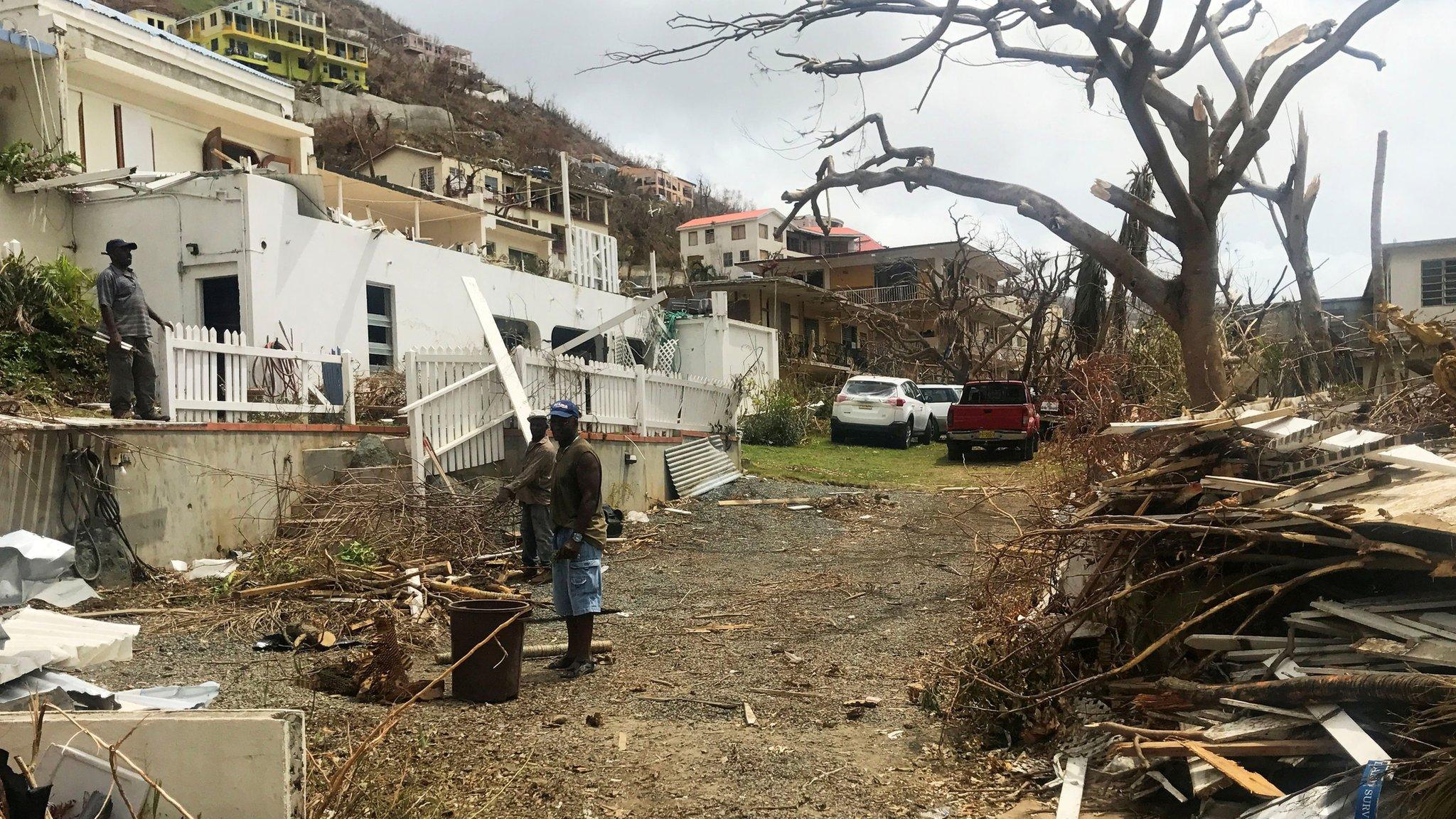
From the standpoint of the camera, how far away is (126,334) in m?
9.41

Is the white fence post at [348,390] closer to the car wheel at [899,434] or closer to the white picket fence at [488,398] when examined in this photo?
the white picket fence at [488,398]

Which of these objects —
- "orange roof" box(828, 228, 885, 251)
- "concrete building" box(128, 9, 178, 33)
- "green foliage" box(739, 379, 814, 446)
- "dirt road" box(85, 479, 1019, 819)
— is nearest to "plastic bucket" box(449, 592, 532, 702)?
"dirt road" box(85, 479, 1019, 819)

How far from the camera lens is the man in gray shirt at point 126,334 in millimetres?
9219

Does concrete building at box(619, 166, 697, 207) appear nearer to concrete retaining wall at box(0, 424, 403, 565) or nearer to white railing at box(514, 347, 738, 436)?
white railing at box(514, 347, 738, 436)

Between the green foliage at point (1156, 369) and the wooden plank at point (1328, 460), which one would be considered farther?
the green foliage at point (1156, 369)

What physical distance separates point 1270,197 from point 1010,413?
8.06 metres

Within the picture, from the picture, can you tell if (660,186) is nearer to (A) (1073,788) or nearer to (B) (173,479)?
(B) (173,479)

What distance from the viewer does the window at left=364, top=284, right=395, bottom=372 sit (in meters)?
16.4

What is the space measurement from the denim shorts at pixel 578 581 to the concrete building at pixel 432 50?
9135 centimetres

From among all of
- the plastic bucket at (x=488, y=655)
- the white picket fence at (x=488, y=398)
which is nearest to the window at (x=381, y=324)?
the white picket fence at (x=488, y=398)

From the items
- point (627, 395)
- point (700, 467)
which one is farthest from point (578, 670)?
point (700, 467)

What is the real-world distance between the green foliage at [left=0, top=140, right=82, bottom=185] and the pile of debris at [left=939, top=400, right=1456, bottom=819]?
13.6 metres

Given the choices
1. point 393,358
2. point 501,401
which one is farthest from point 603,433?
point 393,358

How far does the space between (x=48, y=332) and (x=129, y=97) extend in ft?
21.2
